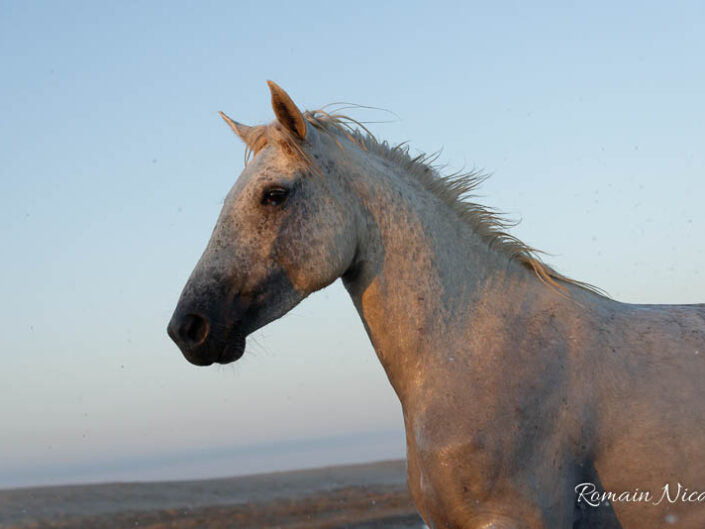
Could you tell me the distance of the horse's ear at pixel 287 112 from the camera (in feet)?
10.4

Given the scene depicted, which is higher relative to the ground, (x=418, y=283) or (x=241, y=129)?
(x=241, y=129)

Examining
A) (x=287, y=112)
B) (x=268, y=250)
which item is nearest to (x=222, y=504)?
(x=268, y=250)

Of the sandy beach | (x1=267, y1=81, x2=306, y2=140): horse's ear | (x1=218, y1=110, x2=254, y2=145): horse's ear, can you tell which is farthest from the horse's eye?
the sandy beach

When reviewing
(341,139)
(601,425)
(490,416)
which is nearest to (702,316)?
(601,425)

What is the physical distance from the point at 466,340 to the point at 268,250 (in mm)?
1038

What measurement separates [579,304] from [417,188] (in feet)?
3.38

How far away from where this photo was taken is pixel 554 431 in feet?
9.81

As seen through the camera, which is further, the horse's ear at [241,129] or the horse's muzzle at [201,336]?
the horse's ear at [241,129]

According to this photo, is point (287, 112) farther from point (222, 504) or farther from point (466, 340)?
point (222, 504)

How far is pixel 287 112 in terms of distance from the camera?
129 inches

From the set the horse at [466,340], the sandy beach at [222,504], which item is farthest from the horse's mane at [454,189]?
the sandy beach at [222,504]

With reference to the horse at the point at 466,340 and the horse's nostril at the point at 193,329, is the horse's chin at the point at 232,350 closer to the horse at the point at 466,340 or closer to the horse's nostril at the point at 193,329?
the horse at the point at 466,340

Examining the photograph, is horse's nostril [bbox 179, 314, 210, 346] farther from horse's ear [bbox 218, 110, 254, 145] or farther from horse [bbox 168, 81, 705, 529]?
horse's ear [bbox 218, 110, 254, 145]

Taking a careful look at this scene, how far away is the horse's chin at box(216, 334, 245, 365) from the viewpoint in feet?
10.2
